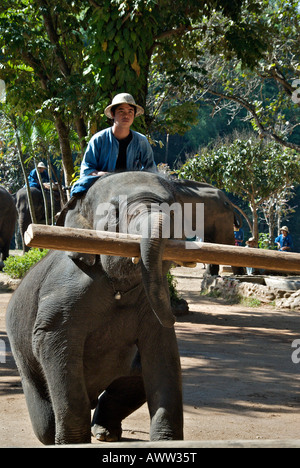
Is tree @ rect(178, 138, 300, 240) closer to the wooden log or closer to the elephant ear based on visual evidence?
the elephant ear

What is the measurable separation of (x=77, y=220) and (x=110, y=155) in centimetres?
49

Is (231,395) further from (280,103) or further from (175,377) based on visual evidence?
(280,103)

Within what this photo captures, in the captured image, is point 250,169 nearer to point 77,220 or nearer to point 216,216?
point 216,216

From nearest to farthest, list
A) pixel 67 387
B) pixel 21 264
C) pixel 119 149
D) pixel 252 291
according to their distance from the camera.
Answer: pixel 67 387, pixel 119 149, pixel 21 264, pixel 252 291

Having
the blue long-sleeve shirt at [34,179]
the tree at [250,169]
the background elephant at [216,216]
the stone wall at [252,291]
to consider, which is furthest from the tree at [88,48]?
the tree at [250,169]

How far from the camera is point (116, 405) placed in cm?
439

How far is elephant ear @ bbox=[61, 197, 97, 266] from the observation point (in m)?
3.59

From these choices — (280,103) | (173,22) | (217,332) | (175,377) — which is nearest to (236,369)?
(217,332)

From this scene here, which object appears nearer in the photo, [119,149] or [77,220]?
[77,220]

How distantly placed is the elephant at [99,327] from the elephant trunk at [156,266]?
0.86ft

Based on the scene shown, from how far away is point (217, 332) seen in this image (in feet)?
32.3

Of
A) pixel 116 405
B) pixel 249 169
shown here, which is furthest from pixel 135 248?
pixel 249 169

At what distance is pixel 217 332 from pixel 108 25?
4.65 m

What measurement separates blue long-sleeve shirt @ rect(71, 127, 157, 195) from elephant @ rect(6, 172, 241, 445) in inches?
11.5
